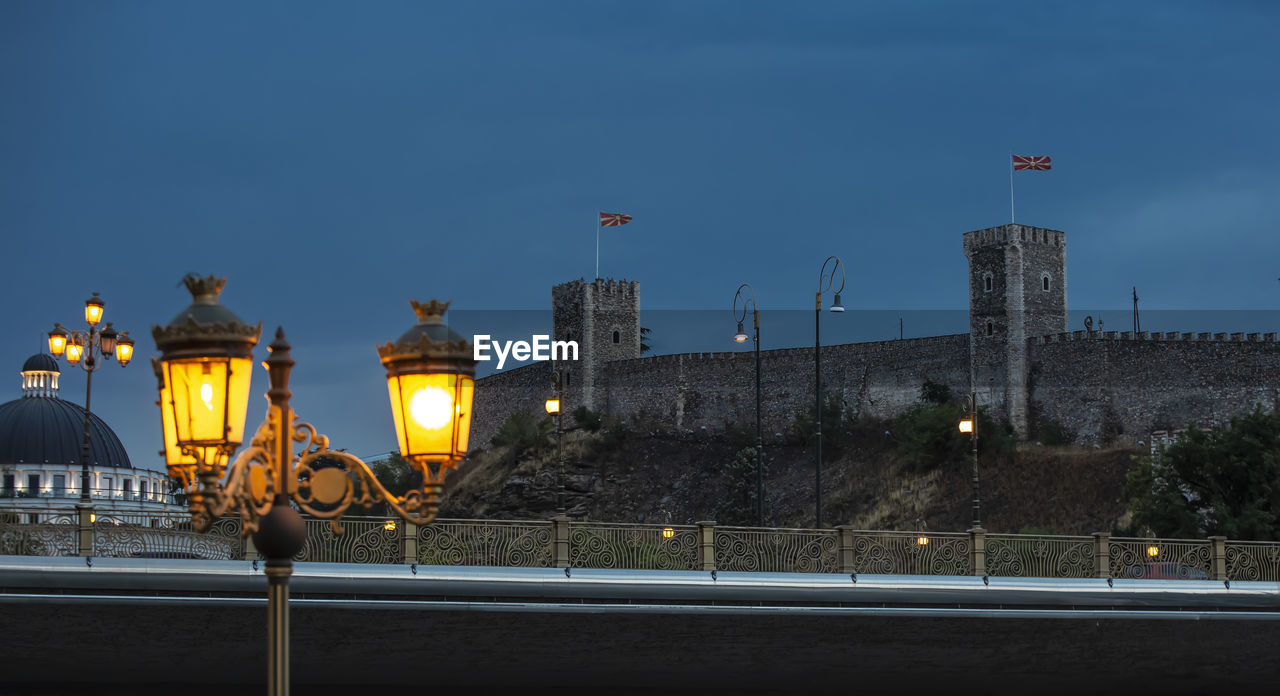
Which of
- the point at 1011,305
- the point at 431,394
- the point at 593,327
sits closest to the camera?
the point at 431,394

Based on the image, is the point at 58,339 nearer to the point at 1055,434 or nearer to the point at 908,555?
the point at 908,555

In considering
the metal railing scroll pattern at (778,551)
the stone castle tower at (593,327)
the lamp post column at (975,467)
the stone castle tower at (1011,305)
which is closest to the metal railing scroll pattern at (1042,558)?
the lamp post column at (975,467)

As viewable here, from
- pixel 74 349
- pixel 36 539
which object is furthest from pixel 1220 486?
pixel 36 539

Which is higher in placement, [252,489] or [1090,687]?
[252,489]

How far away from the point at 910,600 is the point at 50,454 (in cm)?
7674

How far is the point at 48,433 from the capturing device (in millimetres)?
93062

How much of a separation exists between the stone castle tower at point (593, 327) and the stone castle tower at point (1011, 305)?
63.3 ft

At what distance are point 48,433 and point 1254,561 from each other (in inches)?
3033

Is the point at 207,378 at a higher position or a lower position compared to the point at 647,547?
higher

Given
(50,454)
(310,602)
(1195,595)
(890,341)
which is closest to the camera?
(310,602)

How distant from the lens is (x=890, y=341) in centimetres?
6806

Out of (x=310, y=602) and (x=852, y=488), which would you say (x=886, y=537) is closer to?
(x=310, y=602)

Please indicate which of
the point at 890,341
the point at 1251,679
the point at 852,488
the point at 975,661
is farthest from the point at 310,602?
the point at 890,341

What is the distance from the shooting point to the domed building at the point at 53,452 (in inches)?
3548
